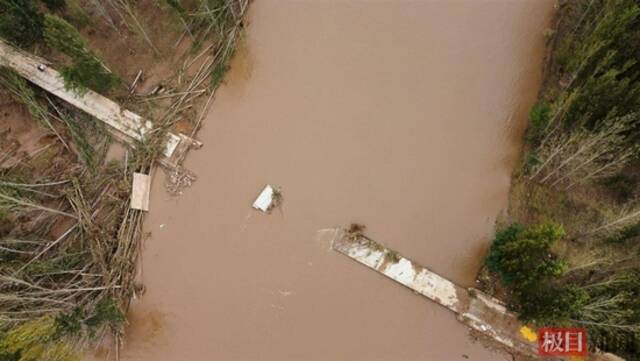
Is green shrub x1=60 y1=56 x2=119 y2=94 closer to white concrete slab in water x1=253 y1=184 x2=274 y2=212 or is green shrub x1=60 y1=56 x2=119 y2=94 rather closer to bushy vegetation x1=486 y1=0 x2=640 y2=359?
white concrete slab in water x1=253 y1=184 x2=274 y2=212

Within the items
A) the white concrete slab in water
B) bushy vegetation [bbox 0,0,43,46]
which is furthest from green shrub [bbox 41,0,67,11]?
the white concrete slab in water

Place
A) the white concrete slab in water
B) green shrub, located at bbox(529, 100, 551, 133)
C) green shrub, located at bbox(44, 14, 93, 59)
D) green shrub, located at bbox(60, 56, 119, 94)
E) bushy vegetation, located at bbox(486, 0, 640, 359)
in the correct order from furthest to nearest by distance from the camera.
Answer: the white concrete slab in water
green shrub, located at bbox(60, 56, 119, 94)
green shrub, located at bbox(529, 100, 551, 133)
green shrub, located at bbox(44, 14, 93, 59)
bushy vegetation, located at bbox(486, 0, 640, 359)

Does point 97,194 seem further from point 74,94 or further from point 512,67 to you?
point 512,67

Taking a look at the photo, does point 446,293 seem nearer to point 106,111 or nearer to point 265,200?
point 265,200

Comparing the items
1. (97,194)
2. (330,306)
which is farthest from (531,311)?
(97,194)

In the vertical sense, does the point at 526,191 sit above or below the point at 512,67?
below

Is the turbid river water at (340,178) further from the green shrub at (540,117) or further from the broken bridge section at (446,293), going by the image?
the green shrub at (540,117)
